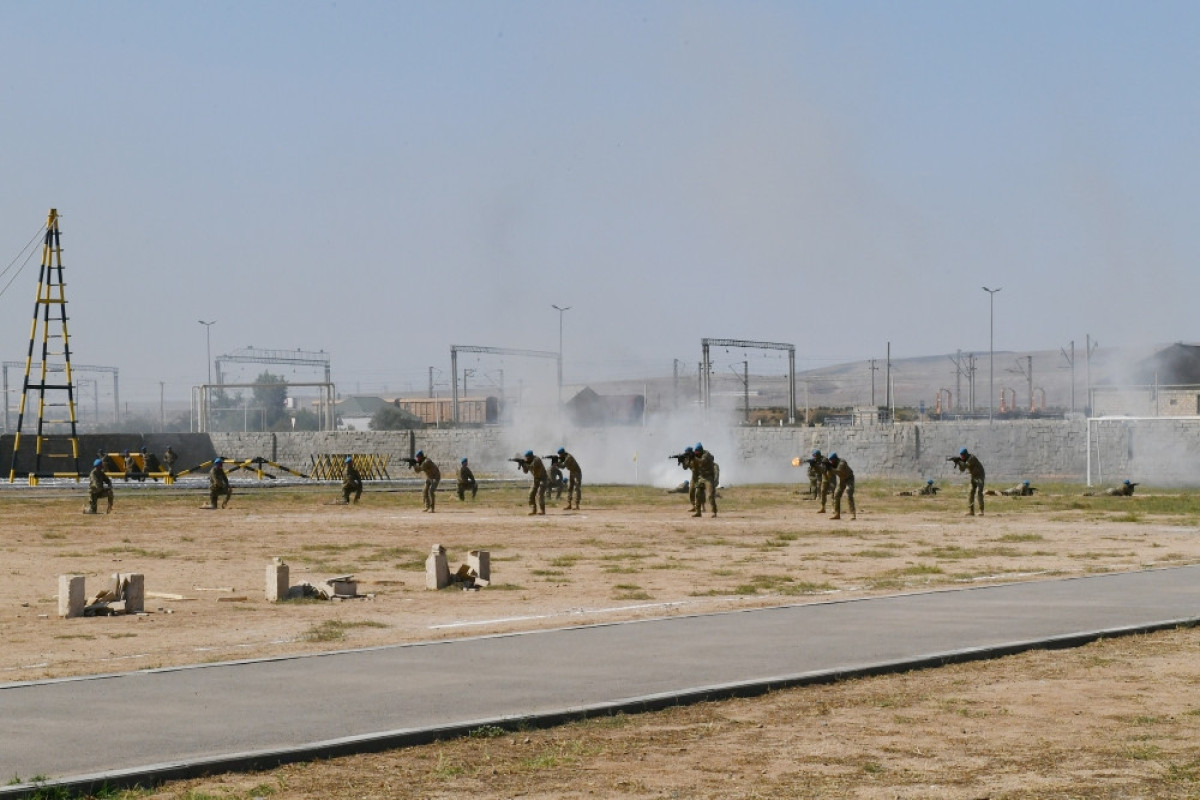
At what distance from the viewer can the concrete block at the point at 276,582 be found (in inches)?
719

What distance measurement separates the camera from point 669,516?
38312 mm

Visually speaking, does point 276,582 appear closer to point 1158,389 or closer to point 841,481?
point 841,481

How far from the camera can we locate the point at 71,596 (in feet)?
54.8

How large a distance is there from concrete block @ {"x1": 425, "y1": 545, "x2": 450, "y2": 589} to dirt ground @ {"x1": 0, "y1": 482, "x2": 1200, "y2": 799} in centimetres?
28

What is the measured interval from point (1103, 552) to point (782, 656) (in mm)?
14239

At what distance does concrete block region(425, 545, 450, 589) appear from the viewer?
64.6 feet

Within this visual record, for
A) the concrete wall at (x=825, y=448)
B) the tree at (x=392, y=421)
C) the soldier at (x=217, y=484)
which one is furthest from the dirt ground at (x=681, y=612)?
the tree at (x=392, y=421)

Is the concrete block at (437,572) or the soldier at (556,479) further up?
the soldier at (556,479)

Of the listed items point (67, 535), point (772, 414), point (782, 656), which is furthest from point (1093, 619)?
point (772, 414)

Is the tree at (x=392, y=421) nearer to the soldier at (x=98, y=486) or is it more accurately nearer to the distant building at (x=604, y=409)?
the distant building at (x=604, y=409)

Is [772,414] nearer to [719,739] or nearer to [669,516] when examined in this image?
[669,516]

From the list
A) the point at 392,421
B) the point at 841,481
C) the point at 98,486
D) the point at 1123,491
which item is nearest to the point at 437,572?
the point at 841,481

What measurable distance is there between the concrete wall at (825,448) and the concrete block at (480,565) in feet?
126

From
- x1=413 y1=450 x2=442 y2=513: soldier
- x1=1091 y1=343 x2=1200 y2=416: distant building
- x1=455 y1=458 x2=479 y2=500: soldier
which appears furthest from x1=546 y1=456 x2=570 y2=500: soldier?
x1=1091 y1=343 x2=1200 y2=416: distant building
